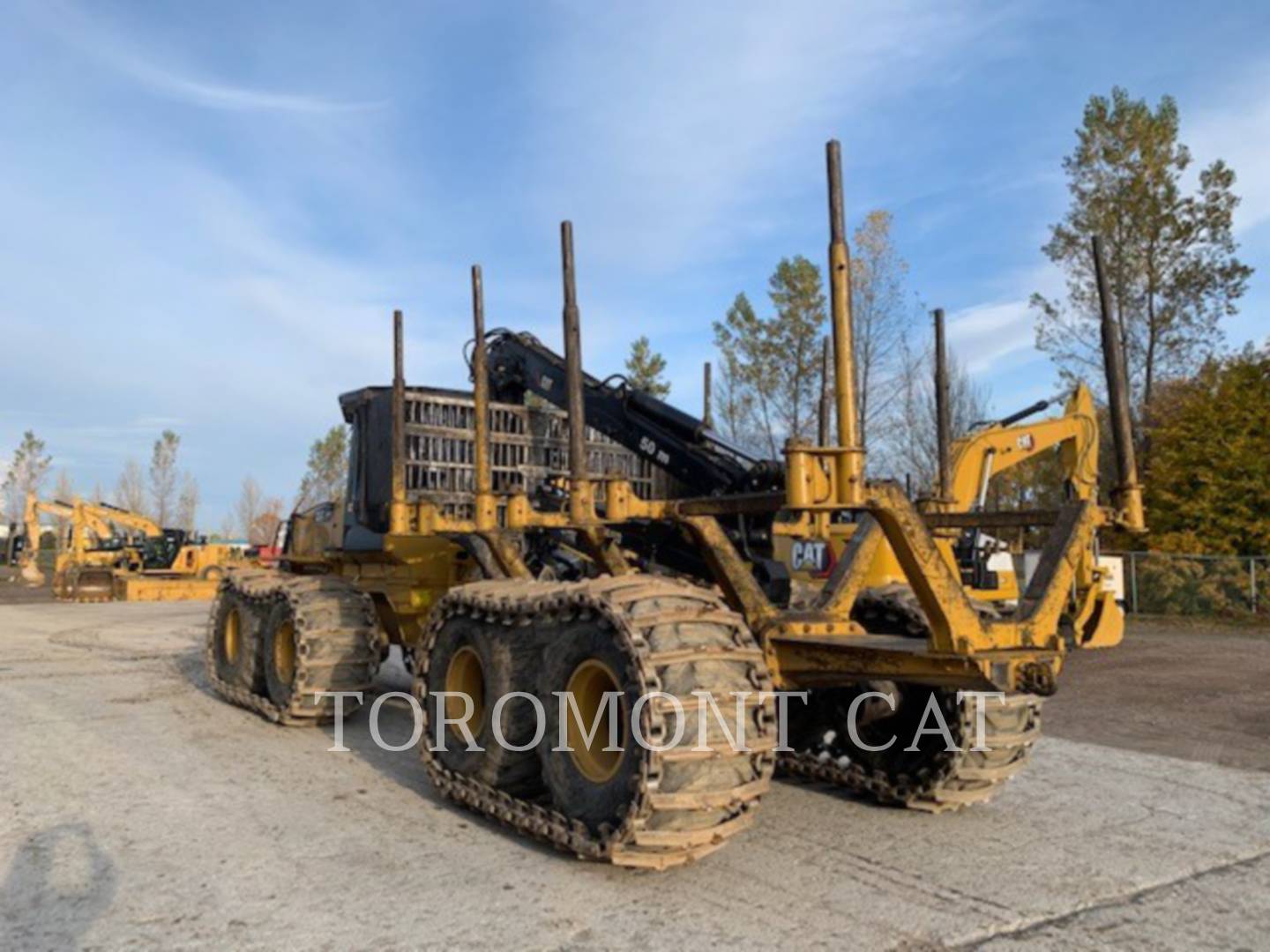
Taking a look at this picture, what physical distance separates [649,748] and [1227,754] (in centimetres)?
574

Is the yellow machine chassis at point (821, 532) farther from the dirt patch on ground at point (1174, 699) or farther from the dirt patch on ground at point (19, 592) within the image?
the dirt patch on ground at point (19, 592)

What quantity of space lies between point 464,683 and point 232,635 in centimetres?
513

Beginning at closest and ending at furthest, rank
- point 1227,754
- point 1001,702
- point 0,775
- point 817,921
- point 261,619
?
point 817,921
point 1001,702
point 0,775
point 1227,754
point 261,619

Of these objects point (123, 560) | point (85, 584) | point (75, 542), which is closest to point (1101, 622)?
point (85, 584)

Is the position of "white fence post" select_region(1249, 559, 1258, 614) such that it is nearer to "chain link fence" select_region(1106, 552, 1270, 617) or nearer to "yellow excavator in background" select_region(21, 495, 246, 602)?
"chain link fence" select_region(1106, 552, 1270, 617)

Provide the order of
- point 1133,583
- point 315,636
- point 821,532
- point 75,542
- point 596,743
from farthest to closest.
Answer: point 75,542 → point 1133,583 → point 315,636 → point 821,532 → point 596,743

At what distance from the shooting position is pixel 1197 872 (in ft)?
16.1

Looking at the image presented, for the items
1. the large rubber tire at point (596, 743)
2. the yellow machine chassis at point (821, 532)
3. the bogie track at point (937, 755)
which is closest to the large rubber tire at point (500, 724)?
the large rubber tire at point (596, 743)

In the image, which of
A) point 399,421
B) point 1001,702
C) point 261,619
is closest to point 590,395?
point 399,421

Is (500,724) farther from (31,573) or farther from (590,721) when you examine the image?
(31,573)

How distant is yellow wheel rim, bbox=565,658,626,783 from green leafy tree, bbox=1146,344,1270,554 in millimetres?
20335

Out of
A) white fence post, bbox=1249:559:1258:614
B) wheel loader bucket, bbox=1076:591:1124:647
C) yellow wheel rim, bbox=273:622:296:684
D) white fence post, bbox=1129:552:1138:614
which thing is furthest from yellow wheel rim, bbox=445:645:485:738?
white fence post, bbox=1249:559:1258:614

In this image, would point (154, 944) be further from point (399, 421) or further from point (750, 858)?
point (399, 421)

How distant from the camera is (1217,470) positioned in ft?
75.2
